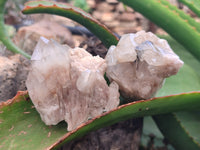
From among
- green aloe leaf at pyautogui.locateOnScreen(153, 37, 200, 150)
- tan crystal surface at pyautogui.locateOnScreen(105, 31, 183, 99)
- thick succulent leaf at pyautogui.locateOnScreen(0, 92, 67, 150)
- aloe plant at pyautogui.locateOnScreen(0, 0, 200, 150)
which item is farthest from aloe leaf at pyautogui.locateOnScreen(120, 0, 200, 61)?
thick succulent leaf at pyautogui.locateOnScreen(0, 92, 67, 150)

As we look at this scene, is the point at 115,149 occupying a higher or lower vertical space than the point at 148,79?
lower

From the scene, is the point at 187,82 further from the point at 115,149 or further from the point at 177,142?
the point at 115,149

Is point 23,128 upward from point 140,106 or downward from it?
downward

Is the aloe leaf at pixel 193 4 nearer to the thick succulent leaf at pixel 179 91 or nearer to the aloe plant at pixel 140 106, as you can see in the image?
the aloe plant at pixel 140 106

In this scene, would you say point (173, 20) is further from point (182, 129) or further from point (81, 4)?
point (81, 4)

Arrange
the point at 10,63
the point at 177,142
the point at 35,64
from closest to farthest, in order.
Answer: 1. the point at 35,64
2. the point at 10,63
3. the point at 177,142

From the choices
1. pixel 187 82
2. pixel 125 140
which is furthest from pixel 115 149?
pixel 187 82

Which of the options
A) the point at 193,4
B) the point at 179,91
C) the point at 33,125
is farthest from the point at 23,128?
the point at 193,4
